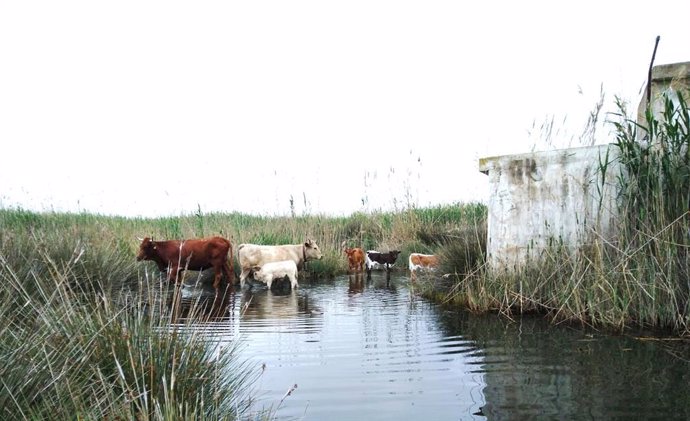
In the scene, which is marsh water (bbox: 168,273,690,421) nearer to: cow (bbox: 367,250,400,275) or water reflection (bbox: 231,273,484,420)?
water reflection (bbox: 231,273,484,420)

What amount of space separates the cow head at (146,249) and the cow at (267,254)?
6.52ft

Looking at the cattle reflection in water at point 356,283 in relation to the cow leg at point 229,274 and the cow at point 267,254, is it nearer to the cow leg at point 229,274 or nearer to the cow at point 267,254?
the cow at point 267,254

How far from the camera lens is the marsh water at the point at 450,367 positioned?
4.89 metres

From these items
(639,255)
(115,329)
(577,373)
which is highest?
(639,255)

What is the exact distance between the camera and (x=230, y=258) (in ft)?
48.8

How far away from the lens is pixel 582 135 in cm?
1018

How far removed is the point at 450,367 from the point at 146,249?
29.3 feet

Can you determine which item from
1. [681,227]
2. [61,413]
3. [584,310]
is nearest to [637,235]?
[681,227]

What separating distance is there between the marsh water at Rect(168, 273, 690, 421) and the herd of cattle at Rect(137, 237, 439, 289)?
3477 mm

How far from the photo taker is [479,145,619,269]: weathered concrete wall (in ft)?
29.2

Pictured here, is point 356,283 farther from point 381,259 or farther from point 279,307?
point 279,307

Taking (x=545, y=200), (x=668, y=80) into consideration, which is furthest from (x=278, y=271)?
(x=668, y=80)

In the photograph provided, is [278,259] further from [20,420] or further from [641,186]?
[20,420]

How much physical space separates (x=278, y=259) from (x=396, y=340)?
760 centimetres
